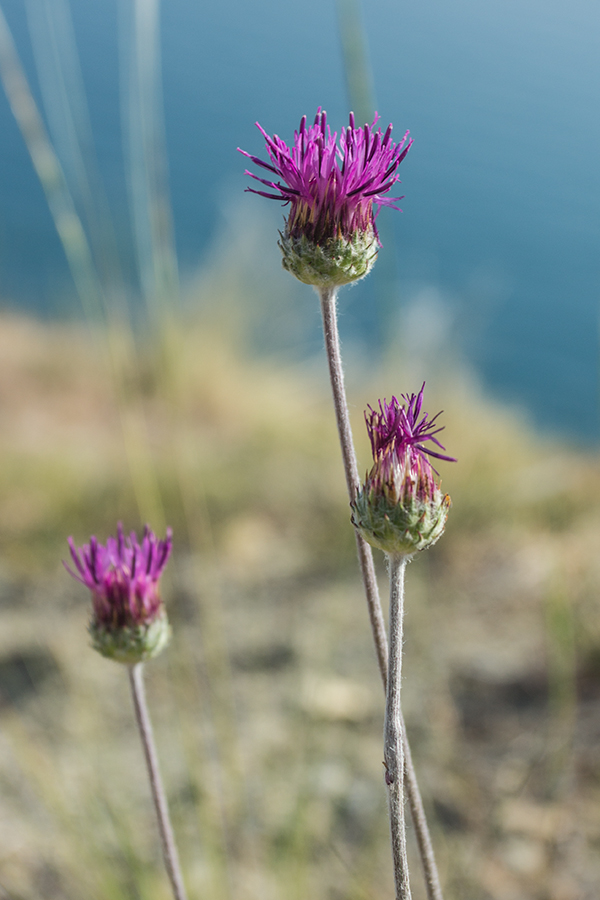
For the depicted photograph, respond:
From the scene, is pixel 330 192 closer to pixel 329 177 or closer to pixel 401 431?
pixel 329 177

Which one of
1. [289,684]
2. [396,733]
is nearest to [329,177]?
[396,733]

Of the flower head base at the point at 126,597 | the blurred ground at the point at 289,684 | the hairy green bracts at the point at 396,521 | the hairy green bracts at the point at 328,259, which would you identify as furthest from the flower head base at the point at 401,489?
the blurred ground at the point at 289,684

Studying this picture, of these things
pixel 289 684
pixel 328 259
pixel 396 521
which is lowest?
pixel 396 521

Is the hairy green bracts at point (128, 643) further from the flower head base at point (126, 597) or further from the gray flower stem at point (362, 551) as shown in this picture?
the gray flower stem at point (362, 551)

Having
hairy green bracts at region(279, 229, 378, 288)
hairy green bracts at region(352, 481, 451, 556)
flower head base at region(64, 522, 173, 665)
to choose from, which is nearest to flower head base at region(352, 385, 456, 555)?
hairy green bracts at region(352, 481, 451, 556)

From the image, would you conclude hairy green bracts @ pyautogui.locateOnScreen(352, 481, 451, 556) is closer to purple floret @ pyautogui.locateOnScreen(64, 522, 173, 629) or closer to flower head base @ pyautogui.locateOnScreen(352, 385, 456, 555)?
flower head base @ pyautogui.locateOnScreen(352, 385, 456, 555)

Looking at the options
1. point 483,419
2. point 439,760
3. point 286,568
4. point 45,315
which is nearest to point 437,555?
point 286,568
